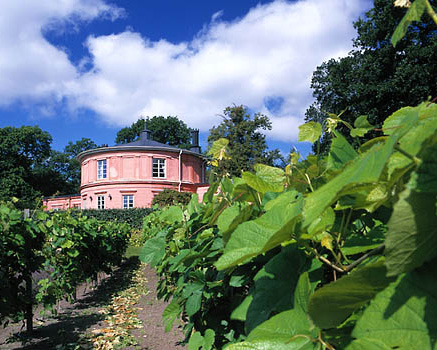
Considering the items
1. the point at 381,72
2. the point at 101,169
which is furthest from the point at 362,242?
the point at 101,169

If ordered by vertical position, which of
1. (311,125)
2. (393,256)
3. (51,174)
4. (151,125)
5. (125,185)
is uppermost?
(151,125)

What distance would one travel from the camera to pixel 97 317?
6754 millimetres

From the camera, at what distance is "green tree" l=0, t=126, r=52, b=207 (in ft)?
159

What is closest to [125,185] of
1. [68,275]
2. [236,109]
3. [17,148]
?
[236,109]

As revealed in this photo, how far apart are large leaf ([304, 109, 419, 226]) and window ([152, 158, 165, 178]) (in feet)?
119

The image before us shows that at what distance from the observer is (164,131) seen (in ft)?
198

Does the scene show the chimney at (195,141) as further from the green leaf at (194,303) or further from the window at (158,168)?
the green leaf at (194,303)

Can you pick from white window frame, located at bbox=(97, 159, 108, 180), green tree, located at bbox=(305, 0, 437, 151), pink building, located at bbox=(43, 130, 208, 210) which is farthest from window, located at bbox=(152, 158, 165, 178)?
green tree, located at bbox=(305, 0, 437, 151)

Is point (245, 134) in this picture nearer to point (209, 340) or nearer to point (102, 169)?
point (102, 169)

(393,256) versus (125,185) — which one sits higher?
(125,185)

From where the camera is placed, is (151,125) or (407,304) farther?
(151,125)

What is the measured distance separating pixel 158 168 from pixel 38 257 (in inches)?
1210

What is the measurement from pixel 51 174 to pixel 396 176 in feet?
206

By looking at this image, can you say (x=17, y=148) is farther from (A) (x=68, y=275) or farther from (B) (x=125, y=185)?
(A) (x=68, y=275)
